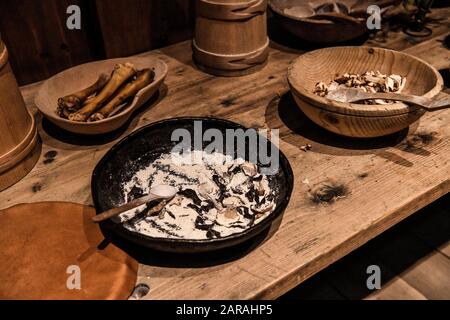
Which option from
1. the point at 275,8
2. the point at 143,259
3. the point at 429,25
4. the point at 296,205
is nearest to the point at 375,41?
the point at 429,25

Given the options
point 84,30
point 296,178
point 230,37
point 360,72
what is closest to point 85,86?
point 84,30

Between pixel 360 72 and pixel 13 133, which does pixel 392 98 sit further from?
pixel 13 133

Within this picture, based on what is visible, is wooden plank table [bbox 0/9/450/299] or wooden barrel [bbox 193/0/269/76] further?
wooden barrel [bbox 193/0/269/76]

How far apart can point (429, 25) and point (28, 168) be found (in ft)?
5.52

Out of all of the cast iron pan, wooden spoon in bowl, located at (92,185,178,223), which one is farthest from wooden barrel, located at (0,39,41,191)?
wooden spoon in bowl, located at (92,185,178,223)

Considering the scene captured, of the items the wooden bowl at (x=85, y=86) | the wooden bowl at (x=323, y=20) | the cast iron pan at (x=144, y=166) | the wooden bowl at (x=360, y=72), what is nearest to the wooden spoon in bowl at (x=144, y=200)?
the cast iron pan at (x=144, y=166)

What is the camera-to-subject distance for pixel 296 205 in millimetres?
1079

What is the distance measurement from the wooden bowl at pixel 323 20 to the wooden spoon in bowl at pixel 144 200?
892 mm

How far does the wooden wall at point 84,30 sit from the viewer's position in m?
1.42

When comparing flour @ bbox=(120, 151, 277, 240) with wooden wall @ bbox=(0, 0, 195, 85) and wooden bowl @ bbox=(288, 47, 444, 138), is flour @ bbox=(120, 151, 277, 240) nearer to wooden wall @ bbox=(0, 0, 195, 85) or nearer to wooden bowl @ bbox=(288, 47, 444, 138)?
wooden bowl @ bbox=(288, 47, 444, 138)

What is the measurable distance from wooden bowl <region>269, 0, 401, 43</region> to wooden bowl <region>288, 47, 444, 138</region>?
0.22 meters

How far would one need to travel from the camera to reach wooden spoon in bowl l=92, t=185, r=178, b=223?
897 mm

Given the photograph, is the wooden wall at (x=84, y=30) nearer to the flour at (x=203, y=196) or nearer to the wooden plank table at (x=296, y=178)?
the wooden plank table at (x=296, y=178)

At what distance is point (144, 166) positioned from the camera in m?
1.14
